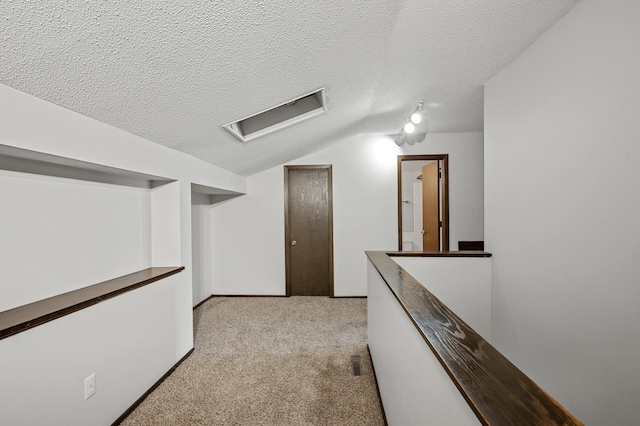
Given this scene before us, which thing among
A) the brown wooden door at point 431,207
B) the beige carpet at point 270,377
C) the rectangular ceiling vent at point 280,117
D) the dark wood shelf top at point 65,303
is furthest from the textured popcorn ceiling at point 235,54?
the beige carpet at point 270,377

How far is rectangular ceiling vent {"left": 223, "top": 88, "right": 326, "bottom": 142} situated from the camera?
8.23 feet

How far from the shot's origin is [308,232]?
405cm

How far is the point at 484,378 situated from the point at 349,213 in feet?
11.1

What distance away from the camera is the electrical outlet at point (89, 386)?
146cm

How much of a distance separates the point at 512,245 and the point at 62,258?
3.10m

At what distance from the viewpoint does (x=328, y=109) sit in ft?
8.21

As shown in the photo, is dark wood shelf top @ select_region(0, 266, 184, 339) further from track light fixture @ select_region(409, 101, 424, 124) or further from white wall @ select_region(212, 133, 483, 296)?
track light fixture @ select_region(409, 101, 424, 124)

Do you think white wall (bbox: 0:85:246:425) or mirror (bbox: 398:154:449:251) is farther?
mirror (bbox: 398:154:449:251)

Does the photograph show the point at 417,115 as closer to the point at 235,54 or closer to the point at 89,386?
the point at 235,54

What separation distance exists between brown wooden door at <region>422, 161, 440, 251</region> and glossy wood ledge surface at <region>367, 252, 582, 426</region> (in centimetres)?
323

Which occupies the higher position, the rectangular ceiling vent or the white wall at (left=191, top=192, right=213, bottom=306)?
the rectangular ceiling vent

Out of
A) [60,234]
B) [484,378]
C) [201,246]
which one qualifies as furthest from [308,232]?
[484,378]

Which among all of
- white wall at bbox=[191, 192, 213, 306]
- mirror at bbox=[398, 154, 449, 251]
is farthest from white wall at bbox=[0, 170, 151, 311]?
mirror at bbox=[398, 154, 449, 251]

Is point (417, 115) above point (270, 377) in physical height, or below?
above
